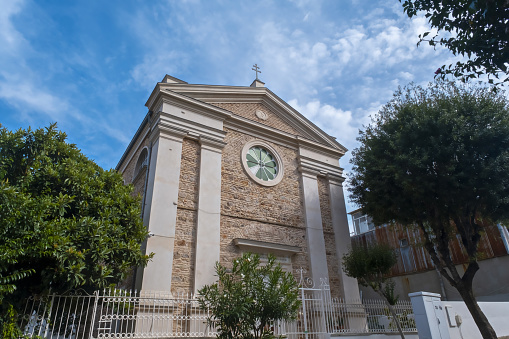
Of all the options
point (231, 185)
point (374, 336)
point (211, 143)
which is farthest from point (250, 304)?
point (211, 143)

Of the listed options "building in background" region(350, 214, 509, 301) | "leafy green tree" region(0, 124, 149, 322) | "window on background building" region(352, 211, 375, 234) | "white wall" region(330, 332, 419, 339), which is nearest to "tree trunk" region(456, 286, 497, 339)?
"white wall" region(330, 332, 419, 339)

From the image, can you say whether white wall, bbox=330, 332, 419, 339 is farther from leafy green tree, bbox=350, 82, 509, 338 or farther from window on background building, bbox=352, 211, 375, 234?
window on background building, bbox=352, 211, 375, 234

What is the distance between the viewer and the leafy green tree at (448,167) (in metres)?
10.3

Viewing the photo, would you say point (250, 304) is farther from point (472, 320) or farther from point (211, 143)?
point (472, 320)

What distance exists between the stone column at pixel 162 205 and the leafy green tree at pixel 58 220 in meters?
1.09

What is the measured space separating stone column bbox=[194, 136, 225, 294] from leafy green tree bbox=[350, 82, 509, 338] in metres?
5.47

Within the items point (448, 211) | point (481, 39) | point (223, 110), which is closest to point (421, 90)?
point (448, 211)

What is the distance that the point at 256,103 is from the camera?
14.7m

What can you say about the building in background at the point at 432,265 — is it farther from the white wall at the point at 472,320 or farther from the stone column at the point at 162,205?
the stone column at the point at 162,205

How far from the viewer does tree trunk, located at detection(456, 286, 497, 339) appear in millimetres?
9734

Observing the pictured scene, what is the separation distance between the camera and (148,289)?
895cm

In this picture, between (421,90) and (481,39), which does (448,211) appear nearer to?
(421,90)

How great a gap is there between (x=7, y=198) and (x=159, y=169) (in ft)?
15.4

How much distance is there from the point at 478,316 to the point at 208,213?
328 inches
